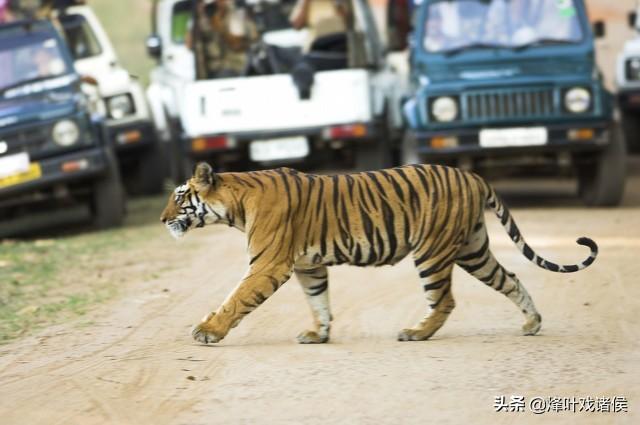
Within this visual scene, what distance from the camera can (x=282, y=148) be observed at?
13.7 metres

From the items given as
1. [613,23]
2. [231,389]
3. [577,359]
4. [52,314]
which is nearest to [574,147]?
[52,314]

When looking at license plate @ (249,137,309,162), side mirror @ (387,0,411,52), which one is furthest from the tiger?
side mirror @ (387,0,411,52)

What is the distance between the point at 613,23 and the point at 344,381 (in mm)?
22398

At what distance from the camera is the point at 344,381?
6297mm

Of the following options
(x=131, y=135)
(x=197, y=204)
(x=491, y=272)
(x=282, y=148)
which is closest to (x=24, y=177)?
(x=282, y=148)

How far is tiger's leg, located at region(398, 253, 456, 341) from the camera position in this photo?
7340 millimetres

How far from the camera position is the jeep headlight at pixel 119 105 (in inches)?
609

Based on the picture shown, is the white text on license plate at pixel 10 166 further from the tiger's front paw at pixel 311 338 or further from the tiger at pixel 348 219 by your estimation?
the tiger's front paw at pixel 311 338

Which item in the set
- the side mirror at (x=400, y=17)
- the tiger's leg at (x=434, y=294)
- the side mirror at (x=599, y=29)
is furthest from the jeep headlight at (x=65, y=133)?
the tiger's leg at (x=434, y=294)

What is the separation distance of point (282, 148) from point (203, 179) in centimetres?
640

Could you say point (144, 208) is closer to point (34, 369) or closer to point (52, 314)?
point (52, 314)

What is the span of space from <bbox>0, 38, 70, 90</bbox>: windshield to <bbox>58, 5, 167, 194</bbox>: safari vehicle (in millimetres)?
1593

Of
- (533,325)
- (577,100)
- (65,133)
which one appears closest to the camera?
(533,325)

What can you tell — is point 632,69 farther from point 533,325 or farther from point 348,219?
point 348,219
